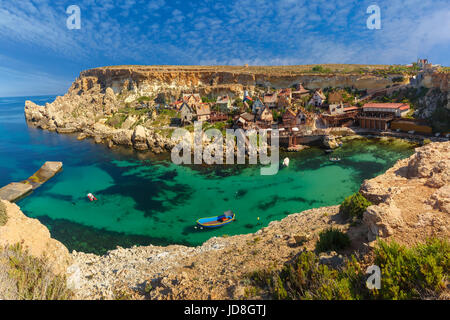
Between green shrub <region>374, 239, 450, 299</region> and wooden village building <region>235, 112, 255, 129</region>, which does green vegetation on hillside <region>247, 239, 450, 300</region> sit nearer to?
green shrub <region>374, 239, 450, 299</region>

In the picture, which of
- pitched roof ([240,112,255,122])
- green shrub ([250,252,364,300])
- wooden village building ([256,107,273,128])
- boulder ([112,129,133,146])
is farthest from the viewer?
wooden village building ([256,107,273,128])

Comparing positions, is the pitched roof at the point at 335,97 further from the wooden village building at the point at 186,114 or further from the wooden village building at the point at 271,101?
the wooden village building at the point at 186,114

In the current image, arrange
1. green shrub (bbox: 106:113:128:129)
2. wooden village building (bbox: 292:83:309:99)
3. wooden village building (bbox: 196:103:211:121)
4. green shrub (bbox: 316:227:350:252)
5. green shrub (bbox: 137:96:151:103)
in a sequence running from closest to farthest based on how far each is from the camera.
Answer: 1. green shrub (bbox: 316:227:350:252)
2. wooden village building (bbox: 196:103:211:121)
3. wooden village building (bbox: 292:83:309:99)
4. green shrub (bbox: 106:113:128:129)
5. green shrub (bbox: 137:96:151:103)

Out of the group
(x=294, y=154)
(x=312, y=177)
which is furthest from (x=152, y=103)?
(x=312, y=177)

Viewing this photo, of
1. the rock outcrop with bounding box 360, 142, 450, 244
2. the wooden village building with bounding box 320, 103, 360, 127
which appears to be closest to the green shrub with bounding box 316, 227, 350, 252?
the rock outcrop with bounding box 360, 142, 450, 244

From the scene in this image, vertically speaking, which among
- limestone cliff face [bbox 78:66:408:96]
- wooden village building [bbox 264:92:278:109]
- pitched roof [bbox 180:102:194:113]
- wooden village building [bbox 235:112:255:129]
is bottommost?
wooden village building [bbox 235:112:255:129]

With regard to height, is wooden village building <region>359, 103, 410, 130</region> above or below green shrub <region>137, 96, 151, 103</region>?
below

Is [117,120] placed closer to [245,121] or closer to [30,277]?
[245,121]
